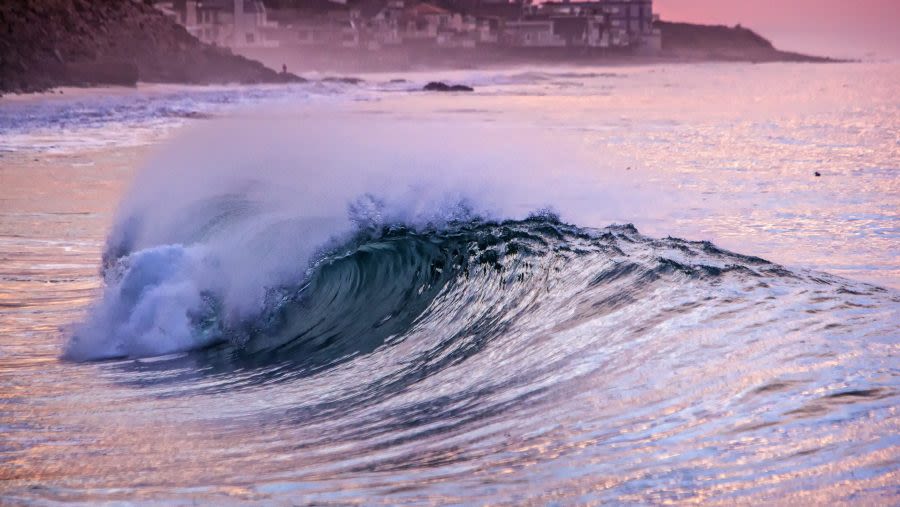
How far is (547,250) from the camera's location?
32.3ft

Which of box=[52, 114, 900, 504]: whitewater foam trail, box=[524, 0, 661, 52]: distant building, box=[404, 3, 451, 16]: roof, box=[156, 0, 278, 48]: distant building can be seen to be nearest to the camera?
box=[52, 114, 900, 504]: whitewater foam trail

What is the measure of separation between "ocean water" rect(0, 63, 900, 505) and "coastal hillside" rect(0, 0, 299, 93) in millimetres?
35973

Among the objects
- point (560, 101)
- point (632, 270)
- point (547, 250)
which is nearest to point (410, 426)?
point (632, 270)

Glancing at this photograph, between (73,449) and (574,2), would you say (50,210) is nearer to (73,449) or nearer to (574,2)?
(73,449)

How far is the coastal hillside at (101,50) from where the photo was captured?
4978cm

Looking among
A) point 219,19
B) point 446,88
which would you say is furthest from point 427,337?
point 219,19

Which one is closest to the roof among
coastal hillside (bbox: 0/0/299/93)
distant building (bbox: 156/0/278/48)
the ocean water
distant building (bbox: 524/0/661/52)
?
distant building (bbox: 524/0/661/52)

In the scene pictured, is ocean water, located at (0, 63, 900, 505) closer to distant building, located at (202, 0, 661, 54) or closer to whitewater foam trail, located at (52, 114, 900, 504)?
whitewater foam trail, located at (52, 114, 900, 504)

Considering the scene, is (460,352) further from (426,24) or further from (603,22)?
(603,22)

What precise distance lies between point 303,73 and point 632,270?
98670mm

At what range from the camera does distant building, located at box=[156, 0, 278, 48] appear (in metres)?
104

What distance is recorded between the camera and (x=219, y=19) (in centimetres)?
10494

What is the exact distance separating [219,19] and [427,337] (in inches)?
4048

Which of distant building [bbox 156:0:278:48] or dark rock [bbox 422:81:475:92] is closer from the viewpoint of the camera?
dark rock [bbox 422:81:475:92]
